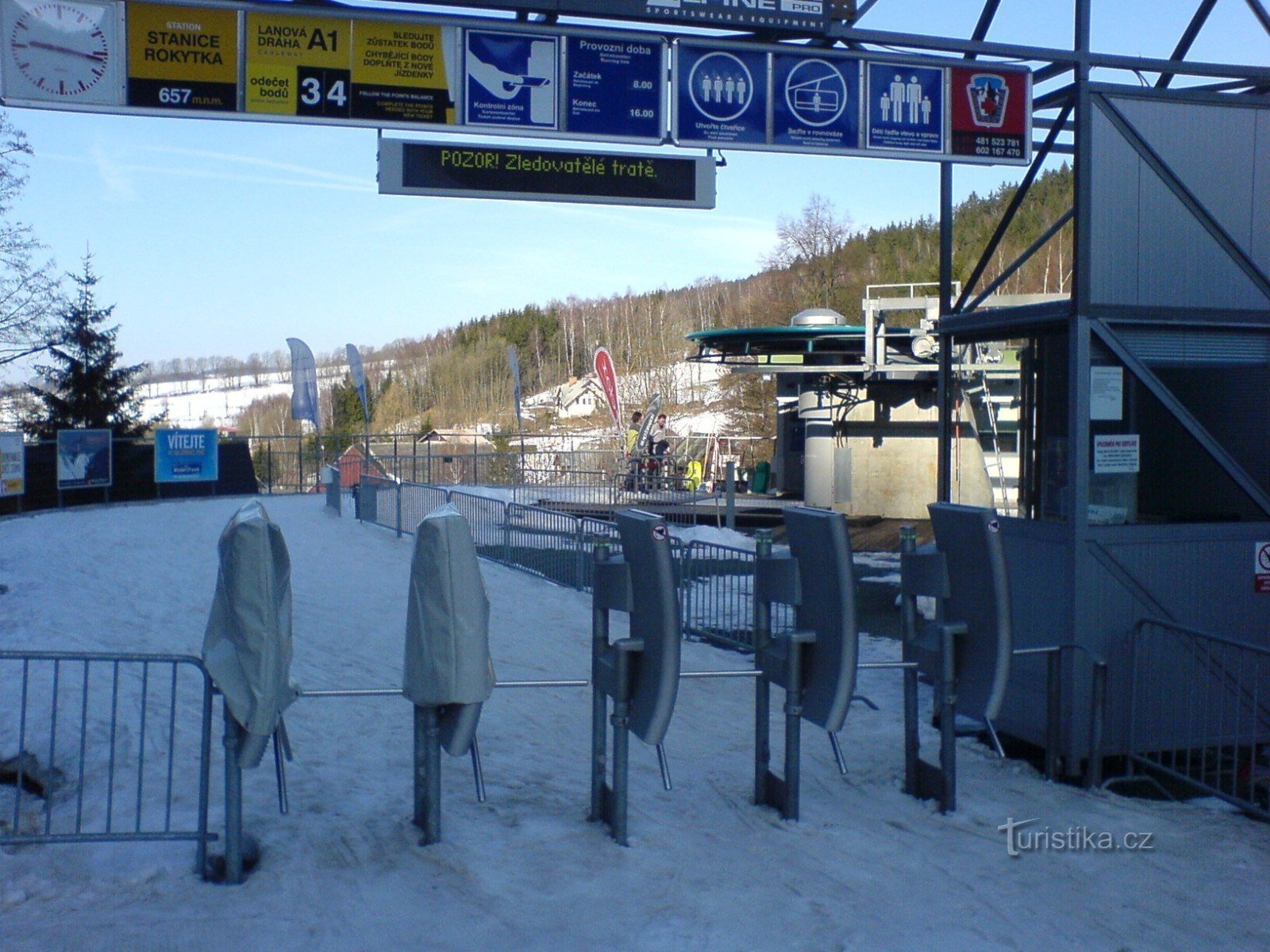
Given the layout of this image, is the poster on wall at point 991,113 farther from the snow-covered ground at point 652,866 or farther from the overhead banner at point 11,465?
the overhead banner at point 11,465

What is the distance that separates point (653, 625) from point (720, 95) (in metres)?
4.14

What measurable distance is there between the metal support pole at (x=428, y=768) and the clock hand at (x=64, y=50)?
186 inches

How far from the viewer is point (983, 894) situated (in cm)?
556

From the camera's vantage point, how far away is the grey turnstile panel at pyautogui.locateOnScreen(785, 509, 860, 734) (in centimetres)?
643

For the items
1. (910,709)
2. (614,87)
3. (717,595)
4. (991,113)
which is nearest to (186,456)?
(717,595)

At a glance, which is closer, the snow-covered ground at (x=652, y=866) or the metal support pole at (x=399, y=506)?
A: the snow-covered ground at (x=652, y=866)

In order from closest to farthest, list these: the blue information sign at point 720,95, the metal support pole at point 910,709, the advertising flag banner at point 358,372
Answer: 1. the metal support pole at point 910,709
2. the blue information sign at point 720,95
3. the advertising flag banner at point 358,372

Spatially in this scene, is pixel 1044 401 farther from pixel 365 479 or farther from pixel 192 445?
pixel 192 445

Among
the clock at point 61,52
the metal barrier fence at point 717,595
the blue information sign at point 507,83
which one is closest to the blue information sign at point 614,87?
the blue information sign at point 507,83

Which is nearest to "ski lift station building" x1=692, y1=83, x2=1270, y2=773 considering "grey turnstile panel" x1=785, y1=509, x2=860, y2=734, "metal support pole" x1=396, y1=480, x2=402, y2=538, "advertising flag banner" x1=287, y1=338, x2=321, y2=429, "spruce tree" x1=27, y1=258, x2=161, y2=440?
"grey turnstile panel" x1=785, y1=509, x2=860, y2=734

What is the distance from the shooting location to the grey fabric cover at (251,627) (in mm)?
5305

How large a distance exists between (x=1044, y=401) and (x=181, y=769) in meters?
6.40

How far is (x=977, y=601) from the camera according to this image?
6973 mm

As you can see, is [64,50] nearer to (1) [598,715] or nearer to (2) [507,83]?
(2) [507,83]
